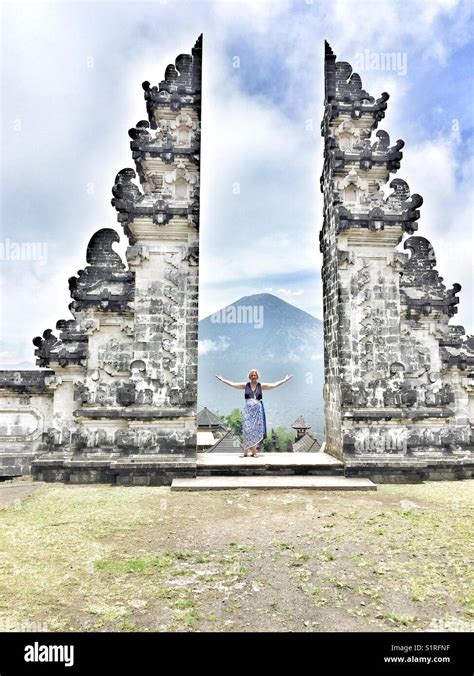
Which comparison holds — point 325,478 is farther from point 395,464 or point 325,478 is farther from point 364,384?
point 364,384

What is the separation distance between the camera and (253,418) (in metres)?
12.1

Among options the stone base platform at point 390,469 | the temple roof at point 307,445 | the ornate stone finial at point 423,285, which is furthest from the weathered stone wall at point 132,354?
the temple roof at point 307,445

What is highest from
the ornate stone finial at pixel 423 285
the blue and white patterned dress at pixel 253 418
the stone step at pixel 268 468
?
the ornate stone finial at pixel 423 285

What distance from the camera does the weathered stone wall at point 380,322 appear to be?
36.9 ft

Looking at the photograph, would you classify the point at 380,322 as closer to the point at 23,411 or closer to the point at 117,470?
the point at 117,470

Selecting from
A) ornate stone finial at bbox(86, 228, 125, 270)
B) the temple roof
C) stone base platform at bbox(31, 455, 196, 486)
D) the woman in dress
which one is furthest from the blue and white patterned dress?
the temple roof

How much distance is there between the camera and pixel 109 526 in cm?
700

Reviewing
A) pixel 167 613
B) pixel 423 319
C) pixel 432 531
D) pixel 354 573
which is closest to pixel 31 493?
pixel 167 613

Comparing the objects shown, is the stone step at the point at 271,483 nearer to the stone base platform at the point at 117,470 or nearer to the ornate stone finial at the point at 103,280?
the stone base platform at the point at 117,470

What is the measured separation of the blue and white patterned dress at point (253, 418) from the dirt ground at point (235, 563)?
301 centimetres

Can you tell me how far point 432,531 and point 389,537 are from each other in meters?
0.82

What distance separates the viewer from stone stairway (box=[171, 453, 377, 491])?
9758 millimetres

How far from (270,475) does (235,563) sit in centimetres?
541

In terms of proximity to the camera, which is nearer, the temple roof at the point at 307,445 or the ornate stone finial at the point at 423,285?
the ornate stone finial at the point at 423,285
